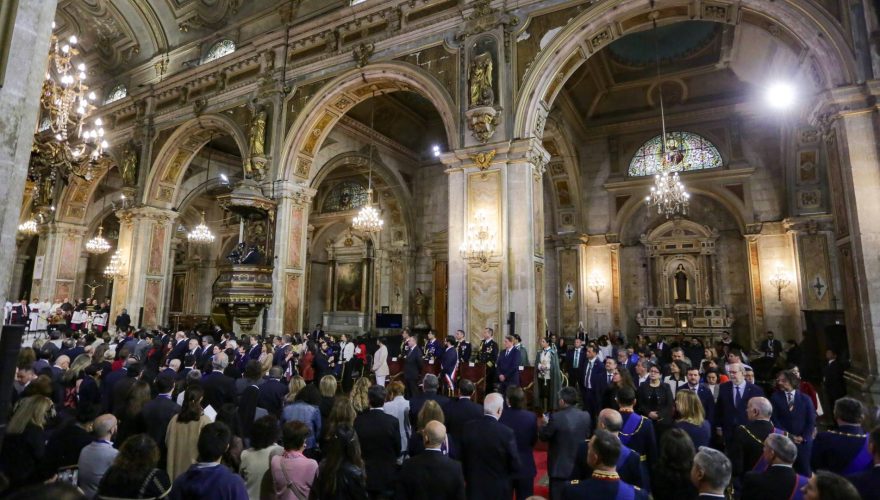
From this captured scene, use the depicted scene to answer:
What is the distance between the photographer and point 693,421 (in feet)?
10.8

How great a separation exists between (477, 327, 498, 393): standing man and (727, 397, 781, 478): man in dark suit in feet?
15.7

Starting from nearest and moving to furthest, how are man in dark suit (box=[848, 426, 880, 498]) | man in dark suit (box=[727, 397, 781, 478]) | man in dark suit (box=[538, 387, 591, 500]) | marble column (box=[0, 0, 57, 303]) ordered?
man in dark suit (box=[848, 426, 880, 498]) < marble column (box=[0, 0, 57, 303]) < man in dark suit (box=[727, 397, 781, 478]) < man in dark suit (box=[538, 387, 591, 500])

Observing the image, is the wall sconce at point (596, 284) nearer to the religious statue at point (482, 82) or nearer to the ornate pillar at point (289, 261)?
the religious statue at point (482, 82)

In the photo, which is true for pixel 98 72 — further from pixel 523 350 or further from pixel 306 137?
pixel 523 350

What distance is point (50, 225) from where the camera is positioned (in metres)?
18.2

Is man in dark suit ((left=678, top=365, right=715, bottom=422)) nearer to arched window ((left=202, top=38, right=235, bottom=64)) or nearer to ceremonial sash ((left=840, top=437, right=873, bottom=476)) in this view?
ceremonial sash ((left=840, top=437, right=873, bottom=476))

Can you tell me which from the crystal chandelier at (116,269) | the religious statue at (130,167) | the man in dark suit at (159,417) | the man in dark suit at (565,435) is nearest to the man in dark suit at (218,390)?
the man in dark suit at (159,417)

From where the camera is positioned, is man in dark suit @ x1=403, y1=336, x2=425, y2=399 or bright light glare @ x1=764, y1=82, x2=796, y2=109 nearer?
bright light glare @ x1=764, y1=82, x2=796, y2=109

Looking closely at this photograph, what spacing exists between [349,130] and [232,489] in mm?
14552

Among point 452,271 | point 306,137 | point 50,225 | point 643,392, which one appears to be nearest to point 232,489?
point 643,392

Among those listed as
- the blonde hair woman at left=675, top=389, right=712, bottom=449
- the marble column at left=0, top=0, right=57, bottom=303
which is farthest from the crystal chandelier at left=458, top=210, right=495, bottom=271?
the marble column at left=0, top=0, right=57, bottom=303

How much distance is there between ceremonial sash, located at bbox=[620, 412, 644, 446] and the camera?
3311 millimetres

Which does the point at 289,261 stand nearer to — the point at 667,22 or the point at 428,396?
the point at 428,396

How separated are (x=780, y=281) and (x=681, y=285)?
251cm
